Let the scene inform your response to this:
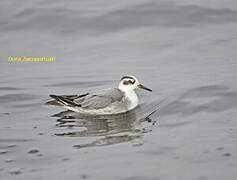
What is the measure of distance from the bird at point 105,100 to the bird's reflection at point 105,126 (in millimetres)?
135

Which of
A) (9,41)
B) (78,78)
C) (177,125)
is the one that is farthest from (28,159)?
(9,41)

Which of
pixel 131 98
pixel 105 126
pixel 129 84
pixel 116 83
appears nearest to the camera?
pixel 105 126

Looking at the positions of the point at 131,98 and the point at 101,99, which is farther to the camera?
the point at 131,98

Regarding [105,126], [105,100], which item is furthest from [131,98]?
[105,126]

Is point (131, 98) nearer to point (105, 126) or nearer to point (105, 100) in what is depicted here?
point (105, 100)

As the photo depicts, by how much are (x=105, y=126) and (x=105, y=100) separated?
4.05 feet

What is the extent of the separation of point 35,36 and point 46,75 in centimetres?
411

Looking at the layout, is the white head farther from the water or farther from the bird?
the water

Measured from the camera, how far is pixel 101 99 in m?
13.8

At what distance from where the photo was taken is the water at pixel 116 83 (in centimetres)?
1000

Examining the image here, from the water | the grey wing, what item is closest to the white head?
the grey wing

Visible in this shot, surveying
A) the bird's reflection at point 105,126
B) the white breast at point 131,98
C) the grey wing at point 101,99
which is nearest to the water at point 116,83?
the bird's reflection at point 105,126

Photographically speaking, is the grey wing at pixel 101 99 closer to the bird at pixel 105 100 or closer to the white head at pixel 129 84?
the bird at pixel 105 100

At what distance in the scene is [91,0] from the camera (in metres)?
24.1
